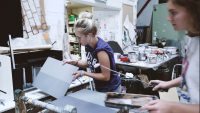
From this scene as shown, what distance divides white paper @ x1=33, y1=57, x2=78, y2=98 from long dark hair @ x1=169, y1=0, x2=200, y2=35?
922 millimetres

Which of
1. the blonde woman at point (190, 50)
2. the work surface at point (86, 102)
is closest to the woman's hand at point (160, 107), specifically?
the blonde woman at point (190, 50)

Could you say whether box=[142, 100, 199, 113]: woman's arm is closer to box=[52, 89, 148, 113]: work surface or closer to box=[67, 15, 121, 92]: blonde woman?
box=[52, 89, 148, 113]: work surface

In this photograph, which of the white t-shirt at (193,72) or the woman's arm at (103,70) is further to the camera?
the woman's arm at (103,70)

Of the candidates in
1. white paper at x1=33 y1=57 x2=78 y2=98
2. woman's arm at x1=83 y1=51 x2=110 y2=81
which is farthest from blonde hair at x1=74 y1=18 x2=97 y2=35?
white paper at x1=33 y1=57 x2=78 y2=98

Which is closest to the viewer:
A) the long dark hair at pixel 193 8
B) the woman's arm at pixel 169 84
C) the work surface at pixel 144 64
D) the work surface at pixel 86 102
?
the long dark hair at pixel 193 8

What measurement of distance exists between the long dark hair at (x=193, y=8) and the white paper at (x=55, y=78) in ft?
3.02

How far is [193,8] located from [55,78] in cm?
108

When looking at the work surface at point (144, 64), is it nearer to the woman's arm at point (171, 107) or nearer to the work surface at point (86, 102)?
the work surface at point (86, 102)

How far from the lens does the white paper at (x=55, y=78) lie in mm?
1440

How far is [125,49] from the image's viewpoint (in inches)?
169

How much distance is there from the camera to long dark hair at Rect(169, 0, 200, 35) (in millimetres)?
647

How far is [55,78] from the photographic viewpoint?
1.50 meters

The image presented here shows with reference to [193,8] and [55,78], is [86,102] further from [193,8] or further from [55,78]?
[193,8]

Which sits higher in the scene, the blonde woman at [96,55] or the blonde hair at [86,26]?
the blonde hair at [86,26]
